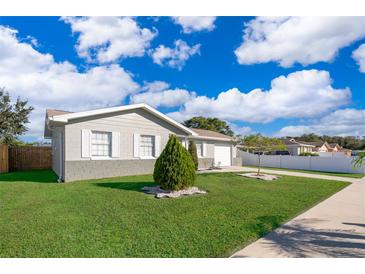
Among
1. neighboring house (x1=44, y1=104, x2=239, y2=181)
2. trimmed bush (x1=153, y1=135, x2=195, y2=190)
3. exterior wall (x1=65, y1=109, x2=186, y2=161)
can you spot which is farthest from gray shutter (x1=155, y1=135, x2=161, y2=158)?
trimmed bush (x1=153, y1=135, x2=195, y2=190)

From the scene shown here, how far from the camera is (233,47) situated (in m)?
11.0

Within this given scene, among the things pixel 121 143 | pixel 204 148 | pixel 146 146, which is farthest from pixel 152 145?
pixel 204 148

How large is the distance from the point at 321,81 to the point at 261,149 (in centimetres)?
681

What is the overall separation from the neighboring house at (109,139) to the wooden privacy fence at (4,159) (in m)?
5.04

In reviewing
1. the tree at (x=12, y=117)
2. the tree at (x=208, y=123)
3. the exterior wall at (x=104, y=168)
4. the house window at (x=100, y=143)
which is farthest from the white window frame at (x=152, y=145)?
the tree at (x=208, y=123)

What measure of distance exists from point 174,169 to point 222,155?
51.4 feet

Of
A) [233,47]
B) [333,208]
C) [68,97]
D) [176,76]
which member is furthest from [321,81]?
[68,97]

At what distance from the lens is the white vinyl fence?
21694 millimetres

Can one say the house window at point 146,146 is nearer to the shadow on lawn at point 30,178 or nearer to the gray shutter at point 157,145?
the gray shutter at point 157,145

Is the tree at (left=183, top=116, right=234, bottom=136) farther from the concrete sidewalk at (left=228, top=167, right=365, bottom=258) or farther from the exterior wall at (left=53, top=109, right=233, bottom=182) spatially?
the concrete sidewalk at (left=228, top=167, right=365, bottom=258)

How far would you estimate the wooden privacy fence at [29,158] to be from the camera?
57.5 ft
